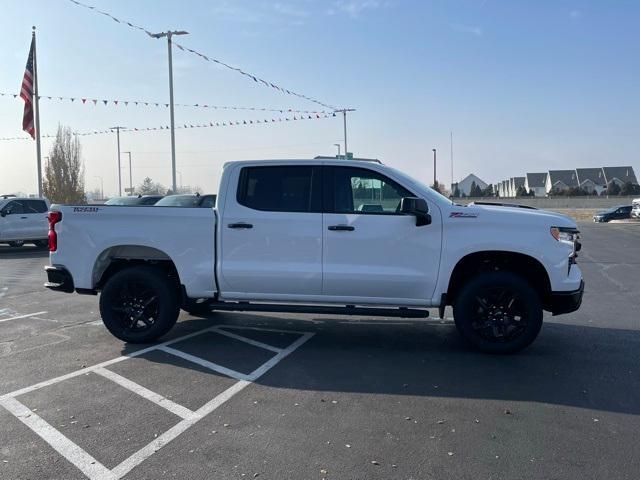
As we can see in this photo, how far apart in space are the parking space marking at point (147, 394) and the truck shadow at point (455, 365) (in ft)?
2.33

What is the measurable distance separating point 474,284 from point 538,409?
168 centimetres

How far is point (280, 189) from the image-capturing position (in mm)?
6383

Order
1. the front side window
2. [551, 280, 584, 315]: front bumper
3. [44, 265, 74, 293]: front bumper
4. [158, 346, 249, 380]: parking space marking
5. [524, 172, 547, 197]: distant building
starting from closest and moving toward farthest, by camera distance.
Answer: [158, 346, 249, 380]: parking space marking
[551, 280, 584, 315]: front bumper
the front side window
[44, 265, 74, 293]: front bumper
[524, 172, 547, 197]: distant building

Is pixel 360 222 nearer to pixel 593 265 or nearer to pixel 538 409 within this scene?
pixel 538 409

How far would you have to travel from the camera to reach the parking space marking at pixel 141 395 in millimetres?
3649

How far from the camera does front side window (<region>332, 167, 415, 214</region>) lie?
243 inches

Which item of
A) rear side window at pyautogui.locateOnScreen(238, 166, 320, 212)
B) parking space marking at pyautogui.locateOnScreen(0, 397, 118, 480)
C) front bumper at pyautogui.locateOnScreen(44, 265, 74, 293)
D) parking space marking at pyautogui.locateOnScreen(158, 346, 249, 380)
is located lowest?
parking space marking at pyautogui.locateOnScreen(0, 397, 118, 480)

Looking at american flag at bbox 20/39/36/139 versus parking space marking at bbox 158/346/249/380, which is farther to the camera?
american flag at bbox 20/39/36/139

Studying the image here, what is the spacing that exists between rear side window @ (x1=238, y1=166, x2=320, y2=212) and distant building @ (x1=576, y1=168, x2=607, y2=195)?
343 ft

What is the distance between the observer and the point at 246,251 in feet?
20.6

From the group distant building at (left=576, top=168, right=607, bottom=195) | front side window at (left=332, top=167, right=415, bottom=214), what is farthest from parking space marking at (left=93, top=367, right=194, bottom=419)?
distant building at (left=576, top=168, right=607, bottom=195)

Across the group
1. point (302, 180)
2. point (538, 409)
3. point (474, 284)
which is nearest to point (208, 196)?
Answer: point (302, 180)

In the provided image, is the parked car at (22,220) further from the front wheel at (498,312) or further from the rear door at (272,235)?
the front wheel at (498,312)

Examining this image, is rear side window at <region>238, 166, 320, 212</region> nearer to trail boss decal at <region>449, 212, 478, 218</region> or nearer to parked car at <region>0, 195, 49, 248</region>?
trail boss decal at <region>449, 212, 478, 218</region>
